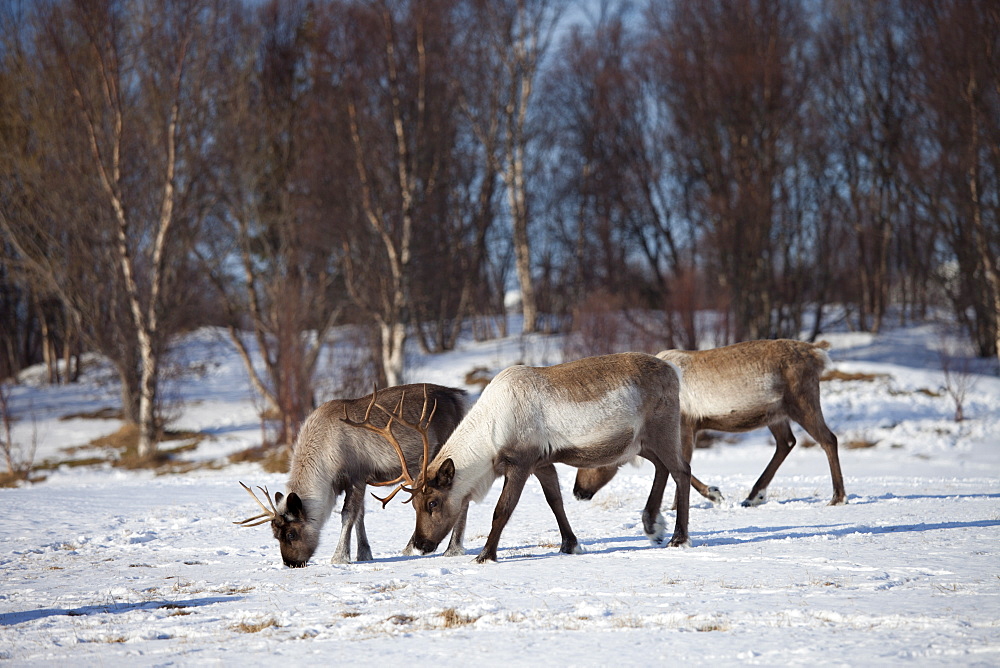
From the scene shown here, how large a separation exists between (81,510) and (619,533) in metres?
6.75

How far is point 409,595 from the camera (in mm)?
5867

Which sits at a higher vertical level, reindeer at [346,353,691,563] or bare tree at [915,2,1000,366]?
bare tree at [915,2,1000,366]

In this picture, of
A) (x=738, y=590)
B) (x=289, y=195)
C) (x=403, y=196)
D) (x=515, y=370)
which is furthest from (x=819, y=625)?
Result: (x=289, y=195)

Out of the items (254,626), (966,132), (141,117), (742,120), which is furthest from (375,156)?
(254,626)

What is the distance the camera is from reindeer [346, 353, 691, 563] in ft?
23.5

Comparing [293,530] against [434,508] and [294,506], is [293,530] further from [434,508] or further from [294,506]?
[434,508]

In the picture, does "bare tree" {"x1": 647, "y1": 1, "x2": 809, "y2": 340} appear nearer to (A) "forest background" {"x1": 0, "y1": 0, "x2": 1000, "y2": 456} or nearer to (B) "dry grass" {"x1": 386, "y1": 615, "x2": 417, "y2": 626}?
(A) "forest background" {"x1": 0, "y1": 0, "x2": 1000, "y2": 456}

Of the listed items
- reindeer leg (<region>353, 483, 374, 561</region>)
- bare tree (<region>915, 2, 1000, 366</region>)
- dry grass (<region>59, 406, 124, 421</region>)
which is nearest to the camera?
reindeer leg (<region>353, 483, 374, 561</region>)

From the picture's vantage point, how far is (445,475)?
7.14 meters

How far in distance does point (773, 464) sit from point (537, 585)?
528cm

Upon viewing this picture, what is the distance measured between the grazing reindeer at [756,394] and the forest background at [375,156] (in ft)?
32.8

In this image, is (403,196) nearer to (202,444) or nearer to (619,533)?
(202,444)

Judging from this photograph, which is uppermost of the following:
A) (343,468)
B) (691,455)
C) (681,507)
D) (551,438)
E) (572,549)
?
(551,438)

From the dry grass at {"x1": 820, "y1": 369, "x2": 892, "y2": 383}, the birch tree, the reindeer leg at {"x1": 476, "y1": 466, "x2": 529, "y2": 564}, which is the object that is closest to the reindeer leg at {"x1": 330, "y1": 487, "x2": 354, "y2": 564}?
the reindeer leg at {"x1": 476, "y1": 466, "x2": 529, "y2": 564}
